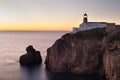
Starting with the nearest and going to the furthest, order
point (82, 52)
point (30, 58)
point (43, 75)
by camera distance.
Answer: point (43, 75)
point (82, 52)
point (30, 58)

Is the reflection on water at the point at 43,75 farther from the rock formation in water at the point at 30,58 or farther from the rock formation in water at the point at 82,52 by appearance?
the rock formation in water at the point at 30,58

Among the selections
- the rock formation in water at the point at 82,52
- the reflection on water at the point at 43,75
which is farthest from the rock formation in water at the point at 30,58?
the rock formation in water at the point at 82,52

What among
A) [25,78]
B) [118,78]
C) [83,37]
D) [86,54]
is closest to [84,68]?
[86,54]

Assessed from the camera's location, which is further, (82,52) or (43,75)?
(82,52)

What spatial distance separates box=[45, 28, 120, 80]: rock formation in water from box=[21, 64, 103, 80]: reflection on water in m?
3.05

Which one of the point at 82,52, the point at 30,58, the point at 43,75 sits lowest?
the point at 43,75

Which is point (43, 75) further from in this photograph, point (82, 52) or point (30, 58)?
point (30, 58)

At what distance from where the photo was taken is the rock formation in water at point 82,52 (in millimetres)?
74250

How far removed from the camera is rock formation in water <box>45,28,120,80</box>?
244 ft

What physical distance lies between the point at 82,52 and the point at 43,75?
1169 centimetres

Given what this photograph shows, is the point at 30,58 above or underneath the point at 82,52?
underneath

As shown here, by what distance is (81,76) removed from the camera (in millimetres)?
71562

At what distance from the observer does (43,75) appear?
75375 mm

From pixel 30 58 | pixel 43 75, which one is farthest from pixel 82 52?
pixel 30 58
